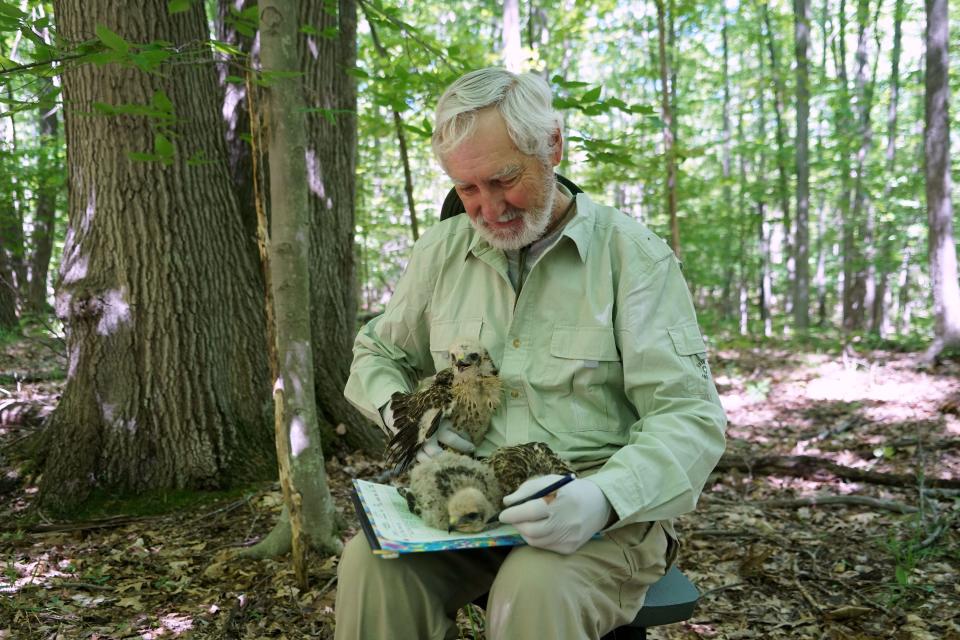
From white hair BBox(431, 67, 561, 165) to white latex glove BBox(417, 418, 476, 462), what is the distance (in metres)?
0.95

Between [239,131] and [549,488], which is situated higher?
[239,131]

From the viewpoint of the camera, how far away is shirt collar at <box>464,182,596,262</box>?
215 centimetres

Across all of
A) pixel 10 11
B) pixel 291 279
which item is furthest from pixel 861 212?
pixel 10 11

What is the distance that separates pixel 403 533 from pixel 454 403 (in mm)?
553

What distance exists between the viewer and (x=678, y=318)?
2004mm

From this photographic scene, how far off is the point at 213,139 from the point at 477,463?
3.62 meters

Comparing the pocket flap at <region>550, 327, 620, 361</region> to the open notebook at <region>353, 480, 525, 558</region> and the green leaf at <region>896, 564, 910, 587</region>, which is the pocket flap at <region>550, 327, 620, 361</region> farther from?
the green leaf at <region>896, 564, 910, 587</region>

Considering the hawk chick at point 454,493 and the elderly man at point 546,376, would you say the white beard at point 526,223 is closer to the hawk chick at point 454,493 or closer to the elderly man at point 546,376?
the elderly man at point 546,376

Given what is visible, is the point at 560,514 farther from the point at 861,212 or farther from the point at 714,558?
the point at 861,212

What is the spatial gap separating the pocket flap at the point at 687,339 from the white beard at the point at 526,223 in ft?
1.93

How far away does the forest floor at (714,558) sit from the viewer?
303 centimetres

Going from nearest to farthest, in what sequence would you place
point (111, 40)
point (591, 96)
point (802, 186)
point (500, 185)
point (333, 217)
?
point (500, 185) → point (111, 40) → point (591, 96) → point (333, 217) → point (802, 186)

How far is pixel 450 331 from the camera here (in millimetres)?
2346

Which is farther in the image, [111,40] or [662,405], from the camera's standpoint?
[111,40]
